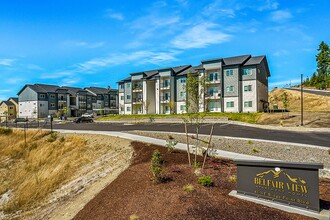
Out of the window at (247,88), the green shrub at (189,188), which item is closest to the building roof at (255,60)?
the window at (247,88)

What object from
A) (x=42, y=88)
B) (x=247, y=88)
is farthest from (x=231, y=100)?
(x=42, y=88)

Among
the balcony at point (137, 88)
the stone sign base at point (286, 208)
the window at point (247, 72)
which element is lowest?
the stone sign base at point (286, 208)

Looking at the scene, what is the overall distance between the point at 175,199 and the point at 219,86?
40384 mm

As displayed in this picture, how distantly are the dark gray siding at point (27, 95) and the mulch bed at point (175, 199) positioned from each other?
77.2 meters

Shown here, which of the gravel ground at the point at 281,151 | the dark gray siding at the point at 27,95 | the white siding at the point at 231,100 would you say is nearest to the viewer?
the gravel ground at the point at 281,151

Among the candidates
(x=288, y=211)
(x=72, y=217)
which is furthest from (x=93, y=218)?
(x=288, y=211)

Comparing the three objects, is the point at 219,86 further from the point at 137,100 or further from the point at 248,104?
the point at 137,100

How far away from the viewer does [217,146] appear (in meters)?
13.8

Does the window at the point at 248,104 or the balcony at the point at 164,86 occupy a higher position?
the balcony at the point at 164,86

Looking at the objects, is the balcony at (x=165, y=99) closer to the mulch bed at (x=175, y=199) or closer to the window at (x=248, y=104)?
the window at (x=248, y=104)

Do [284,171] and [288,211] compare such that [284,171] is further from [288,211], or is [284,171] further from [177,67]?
[177,67]

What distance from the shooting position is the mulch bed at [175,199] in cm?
550

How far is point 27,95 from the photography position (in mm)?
74500

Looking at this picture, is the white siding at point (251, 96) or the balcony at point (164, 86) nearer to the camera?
the white siding at point (251, 96)
